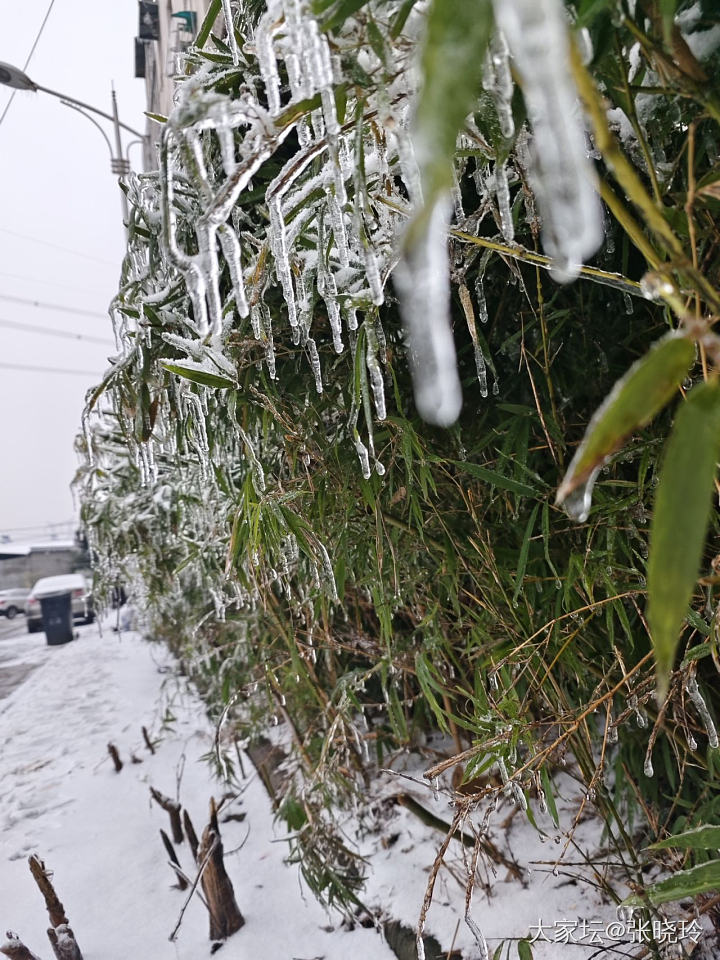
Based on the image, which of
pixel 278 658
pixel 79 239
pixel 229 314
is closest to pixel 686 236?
pixel 229 314

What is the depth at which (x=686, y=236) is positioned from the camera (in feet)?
1.14

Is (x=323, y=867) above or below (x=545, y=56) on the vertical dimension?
below

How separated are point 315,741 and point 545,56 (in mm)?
1327

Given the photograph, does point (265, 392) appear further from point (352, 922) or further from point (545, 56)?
point (352, 922)

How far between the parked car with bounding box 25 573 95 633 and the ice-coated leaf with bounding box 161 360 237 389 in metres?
2.25

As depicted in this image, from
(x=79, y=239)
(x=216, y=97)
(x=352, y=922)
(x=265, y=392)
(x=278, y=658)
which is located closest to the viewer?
(x=216, y=97)

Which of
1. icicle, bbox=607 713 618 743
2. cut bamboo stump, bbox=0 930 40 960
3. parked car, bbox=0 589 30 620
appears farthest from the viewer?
parked car, bbox=0 589 30 620

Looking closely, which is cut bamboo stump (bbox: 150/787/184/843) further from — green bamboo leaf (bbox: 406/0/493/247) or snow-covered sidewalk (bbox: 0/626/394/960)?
green bamboo leaf (bbox: 406/0/493/247)

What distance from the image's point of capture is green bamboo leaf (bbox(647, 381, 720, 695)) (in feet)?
0.52

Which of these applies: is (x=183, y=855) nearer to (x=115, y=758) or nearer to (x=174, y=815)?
(x=174, y=815)

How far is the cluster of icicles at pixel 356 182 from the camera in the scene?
0.15 metres

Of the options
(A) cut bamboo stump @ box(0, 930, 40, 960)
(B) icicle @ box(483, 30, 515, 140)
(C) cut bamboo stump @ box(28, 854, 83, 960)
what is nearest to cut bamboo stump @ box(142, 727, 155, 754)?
(C) cut bamboo stump @ box(28, 854, 83, 960)

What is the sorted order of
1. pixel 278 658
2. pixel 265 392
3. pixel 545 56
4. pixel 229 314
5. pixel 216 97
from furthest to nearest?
1. pixel 278 658
2. pixel 265 392
3. pixel 229 314
4. pixel 216 97
5. pixel 545 56

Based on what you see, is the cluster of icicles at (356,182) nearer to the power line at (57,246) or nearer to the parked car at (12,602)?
the parked car at (12,602)
